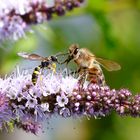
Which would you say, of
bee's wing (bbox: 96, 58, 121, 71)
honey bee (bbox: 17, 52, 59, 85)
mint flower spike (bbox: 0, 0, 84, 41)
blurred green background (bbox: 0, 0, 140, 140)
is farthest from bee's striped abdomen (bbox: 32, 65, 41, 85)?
blurred green background (bbox: 0, 0, 140, 140)

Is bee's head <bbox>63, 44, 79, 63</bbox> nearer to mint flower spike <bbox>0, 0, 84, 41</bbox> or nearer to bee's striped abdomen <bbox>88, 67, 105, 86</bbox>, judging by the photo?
bee's striped abdomen <bbox>88, 67, 105, 86</bbox>

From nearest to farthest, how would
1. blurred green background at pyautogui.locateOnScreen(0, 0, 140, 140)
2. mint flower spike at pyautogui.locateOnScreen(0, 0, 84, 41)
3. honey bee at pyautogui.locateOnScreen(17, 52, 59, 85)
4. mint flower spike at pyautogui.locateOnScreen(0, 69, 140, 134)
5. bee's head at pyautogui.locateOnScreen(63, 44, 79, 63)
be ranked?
1. mint flower spike at pyautogui.locateOnScreen(0, 69, 140, 134)
2. honey bee at pyautogui.locateOnScreen(17, 52, 59, 85)
3. bee's head at pyautogui.locateOnScreen(63, 44, 79, 63)
4. mint flower spike at pyautogui.locateOnScreen(0, 0, 84, 41)
5. blurred green background at pyautogui.locateOnScreen(0, 0, 140, 140)

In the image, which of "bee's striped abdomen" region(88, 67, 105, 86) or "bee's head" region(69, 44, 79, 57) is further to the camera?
"bee's head" region(69, 44, 79, 57)

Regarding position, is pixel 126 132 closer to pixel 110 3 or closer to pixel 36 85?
pixel 110 3

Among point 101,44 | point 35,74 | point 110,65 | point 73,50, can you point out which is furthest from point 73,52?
point 101,44

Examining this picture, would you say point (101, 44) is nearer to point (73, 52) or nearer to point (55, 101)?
point (73, 52)

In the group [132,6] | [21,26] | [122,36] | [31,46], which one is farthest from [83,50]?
[122,36]

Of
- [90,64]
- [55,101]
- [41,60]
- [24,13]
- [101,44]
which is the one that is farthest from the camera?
[101,44]
